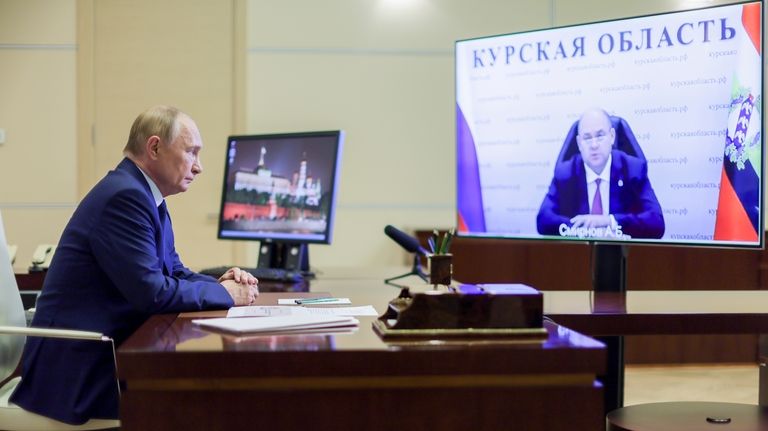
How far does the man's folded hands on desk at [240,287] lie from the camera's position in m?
2.37

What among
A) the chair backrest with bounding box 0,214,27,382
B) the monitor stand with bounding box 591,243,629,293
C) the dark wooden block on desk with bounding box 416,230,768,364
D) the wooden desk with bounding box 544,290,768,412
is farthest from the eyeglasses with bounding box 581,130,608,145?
the dark wooden block on desk with bounding box 416,230,768,364

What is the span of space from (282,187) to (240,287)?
1.41m

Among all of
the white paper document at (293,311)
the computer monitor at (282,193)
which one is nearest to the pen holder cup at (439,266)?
the white paper document at (293,311)

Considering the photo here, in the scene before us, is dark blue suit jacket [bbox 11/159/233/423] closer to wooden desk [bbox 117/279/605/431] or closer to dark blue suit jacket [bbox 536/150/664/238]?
wooden desk [bbox 117/279/605/431]

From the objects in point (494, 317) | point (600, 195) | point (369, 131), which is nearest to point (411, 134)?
point (369, 131)

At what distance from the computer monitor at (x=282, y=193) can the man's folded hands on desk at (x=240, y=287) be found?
1095 mm

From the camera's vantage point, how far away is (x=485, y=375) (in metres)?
1.62

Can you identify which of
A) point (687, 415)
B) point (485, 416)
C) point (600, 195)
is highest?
point (600, 195)

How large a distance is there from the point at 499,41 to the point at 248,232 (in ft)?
4.48

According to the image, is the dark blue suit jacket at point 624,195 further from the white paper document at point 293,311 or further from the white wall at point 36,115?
the white wall at point 36,115

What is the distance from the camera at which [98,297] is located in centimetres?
221

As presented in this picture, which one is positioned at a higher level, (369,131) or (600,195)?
(369,131)

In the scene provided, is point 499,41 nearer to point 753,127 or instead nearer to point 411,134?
point 753,127

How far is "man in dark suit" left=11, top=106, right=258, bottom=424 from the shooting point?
2.11 meters
